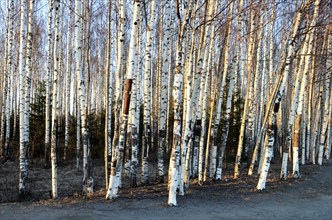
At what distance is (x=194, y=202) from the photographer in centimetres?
788

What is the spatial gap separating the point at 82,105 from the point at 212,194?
4090 millimetres

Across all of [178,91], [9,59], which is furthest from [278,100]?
[9,59]

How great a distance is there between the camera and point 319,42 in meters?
13.8

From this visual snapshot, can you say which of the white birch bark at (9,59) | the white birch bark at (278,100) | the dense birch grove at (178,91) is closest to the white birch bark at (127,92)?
the dense birch grove at (178,91)

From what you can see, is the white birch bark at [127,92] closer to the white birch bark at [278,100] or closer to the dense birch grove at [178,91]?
the dense birch grove at [178,91]

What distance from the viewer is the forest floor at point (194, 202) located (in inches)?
265

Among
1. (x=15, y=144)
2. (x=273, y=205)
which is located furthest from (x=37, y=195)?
(x=15, y=144)

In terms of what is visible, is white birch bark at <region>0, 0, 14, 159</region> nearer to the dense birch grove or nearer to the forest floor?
the dense birch grove

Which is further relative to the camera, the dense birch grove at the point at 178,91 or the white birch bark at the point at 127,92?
the dense birch grove at the point at 178,91

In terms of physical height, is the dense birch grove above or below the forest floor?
above

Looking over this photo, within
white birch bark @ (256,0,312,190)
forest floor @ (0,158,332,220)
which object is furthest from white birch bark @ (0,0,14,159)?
white birch bark @ (256,0,312,190)

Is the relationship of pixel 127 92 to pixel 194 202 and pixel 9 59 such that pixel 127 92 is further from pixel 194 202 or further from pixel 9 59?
pixel 9 59

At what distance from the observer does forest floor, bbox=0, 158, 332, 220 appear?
6.73 metres

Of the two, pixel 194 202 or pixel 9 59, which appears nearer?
pixel 194 202
